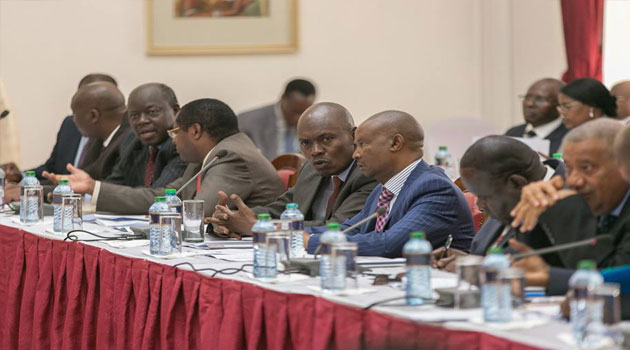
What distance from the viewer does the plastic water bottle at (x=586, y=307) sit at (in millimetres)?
2244

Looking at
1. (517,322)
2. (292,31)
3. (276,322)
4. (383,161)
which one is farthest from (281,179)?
(292,31)

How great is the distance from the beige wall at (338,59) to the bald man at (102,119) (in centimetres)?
201

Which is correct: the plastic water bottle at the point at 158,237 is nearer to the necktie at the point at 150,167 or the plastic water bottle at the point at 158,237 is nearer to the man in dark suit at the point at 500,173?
the man in dark suit at the point at 500,173

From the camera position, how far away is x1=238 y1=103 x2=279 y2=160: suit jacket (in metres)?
8.69

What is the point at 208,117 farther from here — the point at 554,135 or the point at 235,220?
the point at 554,135

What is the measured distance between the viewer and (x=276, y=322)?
10.0ft

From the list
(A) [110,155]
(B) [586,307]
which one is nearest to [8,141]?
(A) [110,155]

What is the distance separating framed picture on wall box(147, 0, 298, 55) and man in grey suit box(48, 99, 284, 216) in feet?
11.0

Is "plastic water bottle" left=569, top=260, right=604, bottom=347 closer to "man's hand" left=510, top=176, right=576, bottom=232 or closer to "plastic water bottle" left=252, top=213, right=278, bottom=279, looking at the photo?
"man's hand" left=510, top=176, right=576, bottom=232

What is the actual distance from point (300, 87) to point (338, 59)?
64 centimetres

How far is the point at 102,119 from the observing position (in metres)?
6.67

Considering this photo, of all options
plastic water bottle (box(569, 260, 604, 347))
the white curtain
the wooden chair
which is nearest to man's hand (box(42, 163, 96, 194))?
the wooden chair

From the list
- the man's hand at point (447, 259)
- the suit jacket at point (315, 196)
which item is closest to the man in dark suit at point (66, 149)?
the suit jacket at point (315, 196)

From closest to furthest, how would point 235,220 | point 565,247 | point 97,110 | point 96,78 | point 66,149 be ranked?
point 565,247
point 235,220
point 97,110
point 66,149
point 96,78
